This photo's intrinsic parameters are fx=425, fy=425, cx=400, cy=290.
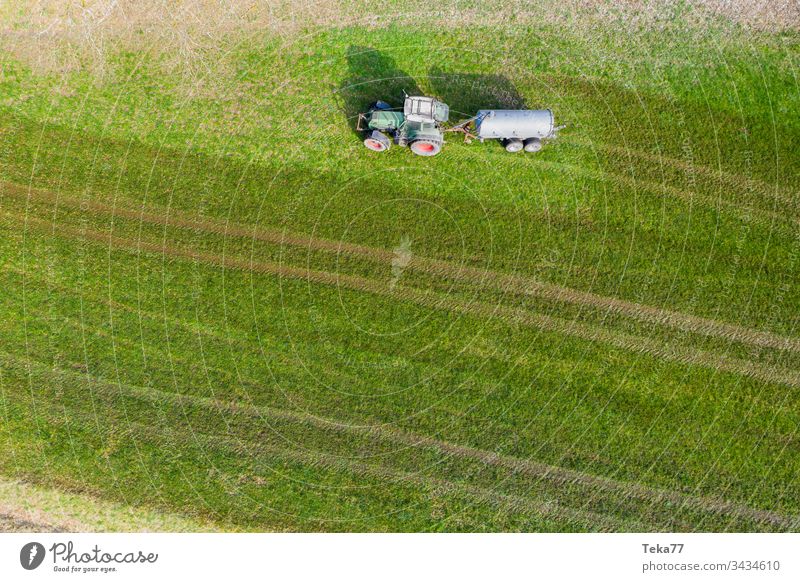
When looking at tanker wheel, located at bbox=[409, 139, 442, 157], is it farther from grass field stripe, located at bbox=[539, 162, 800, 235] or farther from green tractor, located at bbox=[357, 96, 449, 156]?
grass field stripe, located at bbox=[539, 162, 800, 235]

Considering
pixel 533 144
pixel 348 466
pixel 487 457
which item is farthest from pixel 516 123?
pixel 348 466

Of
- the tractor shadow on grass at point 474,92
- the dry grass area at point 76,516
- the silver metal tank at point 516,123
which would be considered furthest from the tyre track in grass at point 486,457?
the tractor shadow on grass at point 474,92

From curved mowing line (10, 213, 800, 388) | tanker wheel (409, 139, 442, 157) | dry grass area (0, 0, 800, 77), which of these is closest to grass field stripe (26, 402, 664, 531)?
curved mowing line (10, 213, 800, 388)

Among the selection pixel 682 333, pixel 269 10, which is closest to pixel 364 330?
pixel 682 333

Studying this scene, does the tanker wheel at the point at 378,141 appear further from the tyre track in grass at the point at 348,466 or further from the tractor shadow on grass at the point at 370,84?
the tyre track in grass at the point at 348,466

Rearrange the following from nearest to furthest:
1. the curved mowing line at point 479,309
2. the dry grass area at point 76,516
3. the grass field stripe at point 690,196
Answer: the dry grass area at point 76,516
the curved mowing line at point 479,309
the grass field stripe at point 690,196
